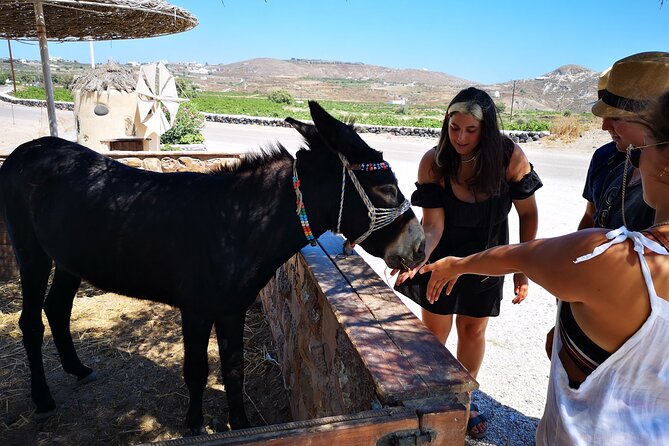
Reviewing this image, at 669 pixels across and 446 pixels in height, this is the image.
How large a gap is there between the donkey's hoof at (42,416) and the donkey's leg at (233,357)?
1397mm

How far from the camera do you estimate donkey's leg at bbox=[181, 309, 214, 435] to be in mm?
2584

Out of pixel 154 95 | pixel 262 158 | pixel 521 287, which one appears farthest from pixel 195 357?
pixel 154 95

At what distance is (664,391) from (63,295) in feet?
12.7

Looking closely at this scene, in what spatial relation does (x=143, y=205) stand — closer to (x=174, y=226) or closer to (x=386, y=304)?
(x=174, y=226)

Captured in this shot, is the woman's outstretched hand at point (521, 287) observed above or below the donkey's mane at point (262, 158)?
below

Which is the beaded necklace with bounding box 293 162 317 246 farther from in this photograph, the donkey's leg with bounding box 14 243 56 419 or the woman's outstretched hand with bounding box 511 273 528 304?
the donkey's leg with bounding box 14 243 56 419

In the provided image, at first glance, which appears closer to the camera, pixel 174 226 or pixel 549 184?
pixel 174 226

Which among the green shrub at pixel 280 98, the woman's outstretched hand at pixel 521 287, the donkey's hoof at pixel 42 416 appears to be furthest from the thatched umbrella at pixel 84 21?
the green shrub at pixel 280 98

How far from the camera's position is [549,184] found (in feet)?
38.5

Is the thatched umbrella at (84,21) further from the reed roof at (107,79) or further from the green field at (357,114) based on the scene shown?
the green field at (357,114)

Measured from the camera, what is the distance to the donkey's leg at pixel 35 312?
328 cm

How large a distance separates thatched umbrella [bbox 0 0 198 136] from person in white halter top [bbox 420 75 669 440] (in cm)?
562

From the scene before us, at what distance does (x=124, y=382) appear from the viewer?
3682 millimetres

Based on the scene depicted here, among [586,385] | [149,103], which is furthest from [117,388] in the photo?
[149,103]
